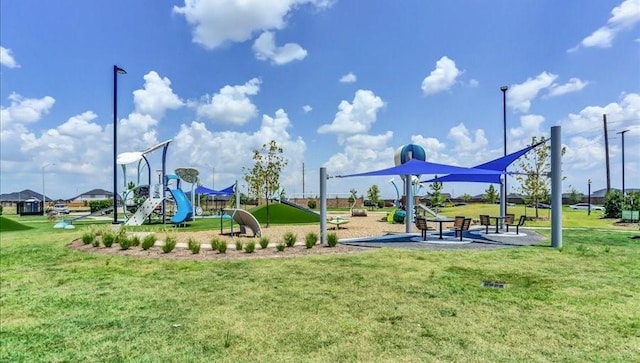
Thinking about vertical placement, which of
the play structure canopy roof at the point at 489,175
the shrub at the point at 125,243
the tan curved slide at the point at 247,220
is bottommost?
the shrub at the point at 125,243

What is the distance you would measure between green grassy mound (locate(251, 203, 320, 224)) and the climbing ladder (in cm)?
525

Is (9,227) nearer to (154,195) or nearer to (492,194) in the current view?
(154,195)

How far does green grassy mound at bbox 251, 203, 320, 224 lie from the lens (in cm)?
2173

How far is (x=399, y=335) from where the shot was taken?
172 inches

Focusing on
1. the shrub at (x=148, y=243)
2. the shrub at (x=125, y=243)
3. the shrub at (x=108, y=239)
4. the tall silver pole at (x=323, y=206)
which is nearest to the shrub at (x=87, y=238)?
the shrub at (x=108, y=239)

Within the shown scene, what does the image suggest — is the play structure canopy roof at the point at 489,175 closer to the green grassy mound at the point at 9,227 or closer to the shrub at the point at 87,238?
the shrub at the point at 87,238

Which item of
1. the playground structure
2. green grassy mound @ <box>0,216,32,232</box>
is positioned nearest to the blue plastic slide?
the playground structure

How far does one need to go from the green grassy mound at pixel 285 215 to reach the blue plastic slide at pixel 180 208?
374 centimetres

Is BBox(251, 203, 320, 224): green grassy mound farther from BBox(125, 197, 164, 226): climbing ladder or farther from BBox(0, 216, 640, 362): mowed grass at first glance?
BBox(0, 216, 640, 362): mowed grass

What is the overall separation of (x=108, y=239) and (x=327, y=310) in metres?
8.35

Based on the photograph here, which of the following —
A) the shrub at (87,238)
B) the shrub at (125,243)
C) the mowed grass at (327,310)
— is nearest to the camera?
the mowed grass at (327,310)

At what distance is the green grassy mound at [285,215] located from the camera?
71.3 ft

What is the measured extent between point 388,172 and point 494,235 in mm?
4434

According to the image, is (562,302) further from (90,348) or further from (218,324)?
(90,348)
